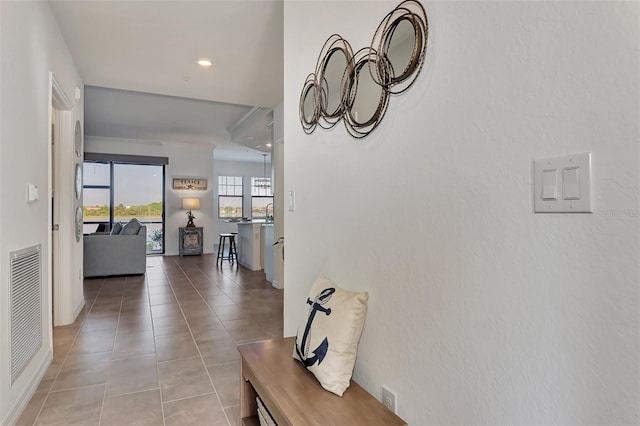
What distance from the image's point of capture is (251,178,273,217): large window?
42.5 feet

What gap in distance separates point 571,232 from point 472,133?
39 centimetres

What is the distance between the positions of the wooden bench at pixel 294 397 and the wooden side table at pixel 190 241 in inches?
315

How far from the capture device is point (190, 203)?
9.52 m

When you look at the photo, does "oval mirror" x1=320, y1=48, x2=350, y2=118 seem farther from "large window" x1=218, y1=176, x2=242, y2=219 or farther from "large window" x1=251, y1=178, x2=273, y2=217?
"large window" x1=218, y1=176, x2=242, y2=219

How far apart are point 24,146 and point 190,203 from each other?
7.46 meters

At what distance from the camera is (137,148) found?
9.16m

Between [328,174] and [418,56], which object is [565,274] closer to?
[418,56]

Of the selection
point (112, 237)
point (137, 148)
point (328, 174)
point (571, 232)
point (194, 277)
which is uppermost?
point (137, 148)

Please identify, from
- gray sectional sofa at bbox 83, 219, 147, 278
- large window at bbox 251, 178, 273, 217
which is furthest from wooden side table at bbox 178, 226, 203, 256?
large window at bbox 251, 178, 273, 217

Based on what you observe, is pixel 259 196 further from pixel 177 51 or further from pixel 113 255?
pixel 177 51

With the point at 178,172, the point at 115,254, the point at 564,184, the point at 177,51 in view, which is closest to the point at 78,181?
the point at 177,51

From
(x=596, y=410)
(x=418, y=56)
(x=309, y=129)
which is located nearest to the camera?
(x=596, y=410)

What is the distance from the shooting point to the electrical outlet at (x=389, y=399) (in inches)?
57.1

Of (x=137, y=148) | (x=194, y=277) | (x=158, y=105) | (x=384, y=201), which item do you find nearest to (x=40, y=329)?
(x=384, y=201)
